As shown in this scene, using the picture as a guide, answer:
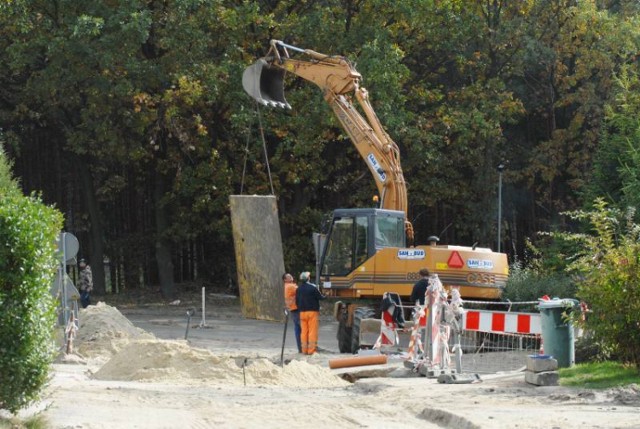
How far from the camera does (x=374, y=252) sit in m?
23.9

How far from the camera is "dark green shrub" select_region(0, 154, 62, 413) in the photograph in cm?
1167

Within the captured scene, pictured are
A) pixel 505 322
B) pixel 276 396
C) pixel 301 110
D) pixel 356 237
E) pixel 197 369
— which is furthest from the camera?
pixel 301 110

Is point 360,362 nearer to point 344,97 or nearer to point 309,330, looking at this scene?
point 309,330

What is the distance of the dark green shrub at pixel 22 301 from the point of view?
11.7 m

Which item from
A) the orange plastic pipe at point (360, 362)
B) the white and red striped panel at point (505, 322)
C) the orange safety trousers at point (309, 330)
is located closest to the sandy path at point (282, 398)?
the orange plastic pipe at point (360, 362)

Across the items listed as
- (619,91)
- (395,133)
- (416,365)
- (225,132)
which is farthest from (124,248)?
(416,365)

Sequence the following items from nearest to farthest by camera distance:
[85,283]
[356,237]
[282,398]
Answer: [282,398], [356,237], [85,283]

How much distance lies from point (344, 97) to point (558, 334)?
1111cm

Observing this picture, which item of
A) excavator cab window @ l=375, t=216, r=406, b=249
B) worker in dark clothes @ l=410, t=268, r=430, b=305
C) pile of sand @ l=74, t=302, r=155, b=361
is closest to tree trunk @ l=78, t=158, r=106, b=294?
pile of sand @ l=74, t=302, r=155, b=361

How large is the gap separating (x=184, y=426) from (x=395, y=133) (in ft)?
78.9

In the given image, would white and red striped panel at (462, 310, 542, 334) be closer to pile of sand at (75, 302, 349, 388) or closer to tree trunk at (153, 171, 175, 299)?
pile of sand at (75, 302, 349, 388)

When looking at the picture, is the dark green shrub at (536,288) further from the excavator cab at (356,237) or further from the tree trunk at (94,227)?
the tree trunk at (94,227)

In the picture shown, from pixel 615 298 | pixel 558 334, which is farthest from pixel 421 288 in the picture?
pixel 615 298

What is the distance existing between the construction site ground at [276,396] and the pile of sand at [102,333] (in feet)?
0.14
